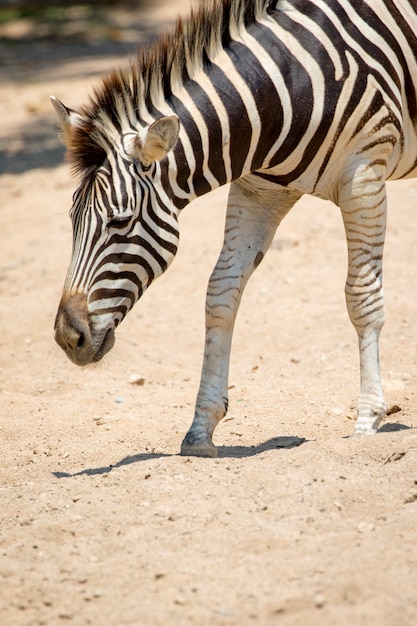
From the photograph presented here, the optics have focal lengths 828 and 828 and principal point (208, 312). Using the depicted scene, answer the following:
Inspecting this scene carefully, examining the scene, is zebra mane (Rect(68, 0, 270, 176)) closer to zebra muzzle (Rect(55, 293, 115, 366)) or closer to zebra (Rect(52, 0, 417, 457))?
zebra (Rect(52, 0, 417, 457))

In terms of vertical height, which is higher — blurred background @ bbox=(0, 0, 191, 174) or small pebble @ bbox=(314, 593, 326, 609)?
blurred background @ bbox=(0, 0, 191, 174)

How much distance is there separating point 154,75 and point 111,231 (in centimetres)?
101

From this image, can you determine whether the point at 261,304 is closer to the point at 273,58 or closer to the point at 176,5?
the point at 273,58

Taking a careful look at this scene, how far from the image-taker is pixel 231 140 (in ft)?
16.6

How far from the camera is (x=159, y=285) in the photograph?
920 cm

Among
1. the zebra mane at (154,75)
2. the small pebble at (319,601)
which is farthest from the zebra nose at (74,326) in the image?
the small pebble at (319,601)

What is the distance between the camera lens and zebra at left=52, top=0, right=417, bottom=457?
4.77 m

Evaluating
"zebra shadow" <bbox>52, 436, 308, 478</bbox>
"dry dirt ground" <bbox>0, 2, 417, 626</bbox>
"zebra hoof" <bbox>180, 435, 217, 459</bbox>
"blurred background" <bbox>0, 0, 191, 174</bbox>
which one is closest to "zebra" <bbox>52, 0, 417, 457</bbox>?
"zebra hoof" <bbox>180, 435, 217, 459</bbox>

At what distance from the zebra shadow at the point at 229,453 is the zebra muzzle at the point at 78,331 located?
36.0 inches

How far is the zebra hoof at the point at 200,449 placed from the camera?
5406 millimetres

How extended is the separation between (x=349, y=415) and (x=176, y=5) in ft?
65.5

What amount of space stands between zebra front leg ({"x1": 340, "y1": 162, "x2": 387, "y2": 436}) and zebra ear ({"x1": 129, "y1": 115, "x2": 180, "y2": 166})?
50.4 inches

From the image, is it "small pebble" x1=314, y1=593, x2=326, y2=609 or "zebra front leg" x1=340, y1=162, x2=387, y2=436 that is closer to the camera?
"small pebble" x1=314, y1=593, x2=326, y2=609

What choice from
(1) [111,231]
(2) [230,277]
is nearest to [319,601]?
(1) [111,231]
